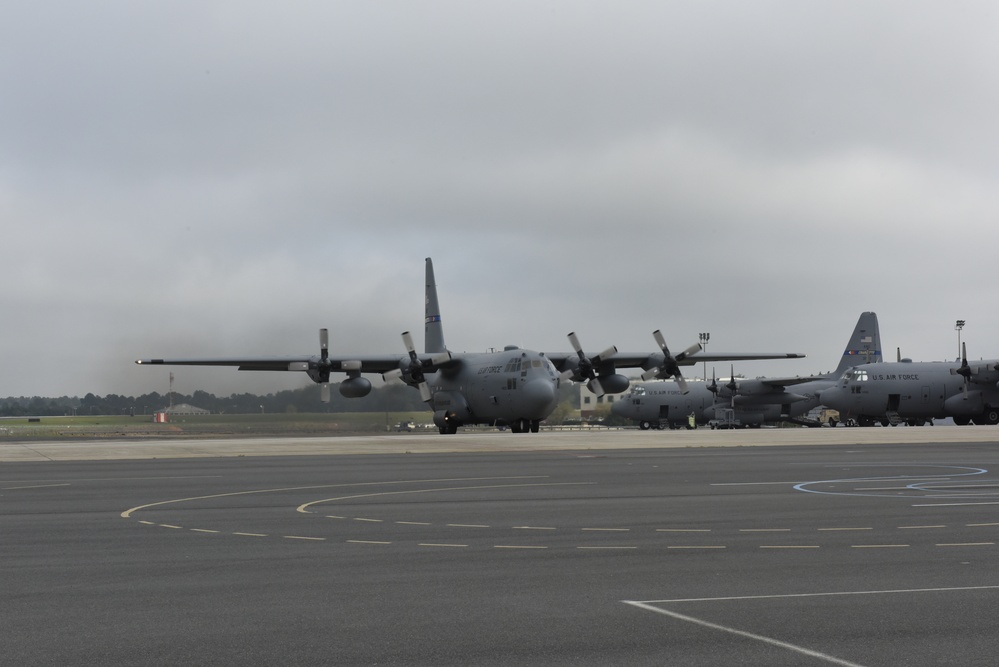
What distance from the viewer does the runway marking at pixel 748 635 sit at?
7102 mm

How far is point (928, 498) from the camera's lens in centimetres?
1797

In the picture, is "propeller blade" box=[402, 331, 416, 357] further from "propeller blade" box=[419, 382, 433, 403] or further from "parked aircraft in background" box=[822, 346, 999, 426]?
"parked aircraft in background" box=[822, 346, 999, 426]

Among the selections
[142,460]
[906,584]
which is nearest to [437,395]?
[142,460]

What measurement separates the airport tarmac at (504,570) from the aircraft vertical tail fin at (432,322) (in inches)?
1653

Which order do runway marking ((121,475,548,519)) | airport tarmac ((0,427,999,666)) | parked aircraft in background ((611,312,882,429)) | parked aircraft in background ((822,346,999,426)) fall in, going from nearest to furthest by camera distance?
airport tarmac ((0,427,999,666)) < runway marking ((121,475,548,519)) < parked aircraft in background ((822,346,999,426)) < parked aircraft in background ((611,312,882,429))

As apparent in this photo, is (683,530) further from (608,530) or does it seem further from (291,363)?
(291,363)

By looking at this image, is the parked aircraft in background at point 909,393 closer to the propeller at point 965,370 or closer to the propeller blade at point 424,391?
the propeller at point 965,370

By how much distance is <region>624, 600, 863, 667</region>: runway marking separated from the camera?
710 centimetres

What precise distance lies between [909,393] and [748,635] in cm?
6970

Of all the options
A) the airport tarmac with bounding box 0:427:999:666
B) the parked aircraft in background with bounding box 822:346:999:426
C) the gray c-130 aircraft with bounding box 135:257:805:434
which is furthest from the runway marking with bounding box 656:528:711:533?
the parked aircraft in background with bounding box 822:346:999:426

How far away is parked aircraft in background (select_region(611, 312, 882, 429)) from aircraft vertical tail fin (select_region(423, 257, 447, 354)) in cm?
2896

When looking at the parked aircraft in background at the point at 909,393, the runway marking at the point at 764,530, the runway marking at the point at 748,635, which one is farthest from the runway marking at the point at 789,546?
the parked aircraft in background at the point at 909,393

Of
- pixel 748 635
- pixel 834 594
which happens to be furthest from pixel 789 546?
pixel 748 635

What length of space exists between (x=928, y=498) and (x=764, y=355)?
5058 centimetres
